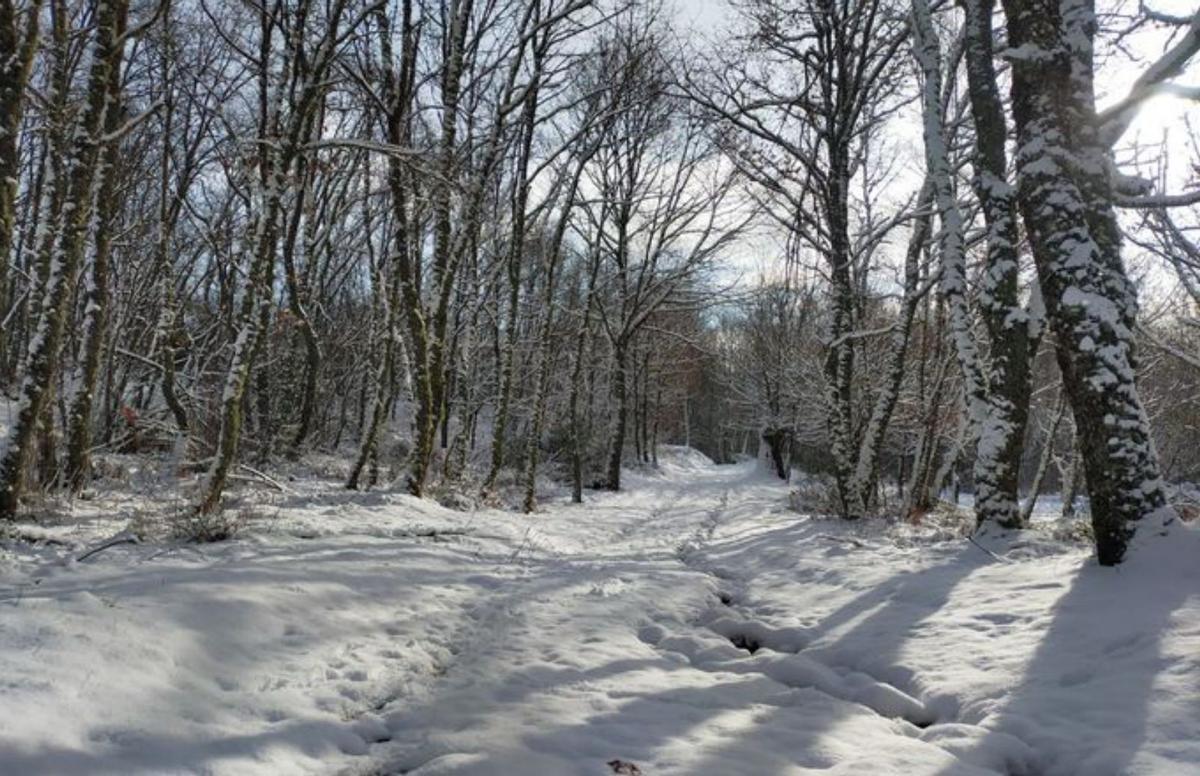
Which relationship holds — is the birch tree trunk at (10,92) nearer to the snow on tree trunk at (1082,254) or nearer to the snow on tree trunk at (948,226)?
the snow on tree trunk at (1082,254)

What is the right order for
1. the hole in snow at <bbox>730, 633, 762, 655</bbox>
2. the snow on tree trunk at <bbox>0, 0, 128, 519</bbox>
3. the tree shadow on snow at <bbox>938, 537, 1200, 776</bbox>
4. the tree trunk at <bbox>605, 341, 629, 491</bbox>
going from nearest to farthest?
the tree shadow on snow at <bbox>938, 537, 1200, 776</bbox>, the hole in snow at <bbox>730, 633, 762, 655</bbox>, the snow on tree trunk at <bbox>0, 0, 128, 519</bbox>, the tree trunk at <bbox>605, 341, 629, 491</bbox>

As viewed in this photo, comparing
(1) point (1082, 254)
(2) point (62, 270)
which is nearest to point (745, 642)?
(1) point (1082, 254)

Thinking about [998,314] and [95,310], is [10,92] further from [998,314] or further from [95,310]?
[998,314]

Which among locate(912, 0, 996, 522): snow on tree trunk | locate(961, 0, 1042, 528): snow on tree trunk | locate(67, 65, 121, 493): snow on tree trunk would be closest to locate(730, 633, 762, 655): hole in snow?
locate(961, 0, 1042, 528): snow on tree trunk

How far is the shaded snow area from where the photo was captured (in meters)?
3.39

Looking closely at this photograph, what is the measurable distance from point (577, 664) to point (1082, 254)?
5.21 m

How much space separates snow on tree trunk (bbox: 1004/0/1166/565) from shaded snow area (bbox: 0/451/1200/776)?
0.50m

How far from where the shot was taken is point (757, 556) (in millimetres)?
9492

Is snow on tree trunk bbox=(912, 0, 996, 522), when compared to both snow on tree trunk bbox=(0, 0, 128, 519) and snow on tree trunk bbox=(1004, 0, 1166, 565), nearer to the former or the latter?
snow on tree trunk bbox=(1004, 0, 1166, 565)

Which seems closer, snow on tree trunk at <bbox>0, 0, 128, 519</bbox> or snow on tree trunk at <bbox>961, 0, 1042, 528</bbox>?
snow on tree trunk at <bbox>0, 0, 128, 519</bbox>

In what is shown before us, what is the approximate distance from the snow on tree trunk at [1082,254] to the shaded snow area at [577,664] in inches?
19.5

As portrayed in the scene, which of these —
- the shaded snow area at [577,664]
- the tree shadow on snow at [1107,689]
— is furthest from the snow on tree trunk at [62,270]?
the tree shadow on snow at [1107,689]

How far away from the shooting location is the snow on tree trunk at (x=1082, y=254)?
5539 millimetres

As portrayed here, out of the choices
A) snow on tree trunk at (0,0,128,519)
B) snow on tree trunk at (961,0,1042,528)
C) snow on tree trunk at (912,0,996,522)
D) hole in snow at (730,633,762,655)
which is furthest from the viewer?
snow on tree trunk at (912,0,996,522)
